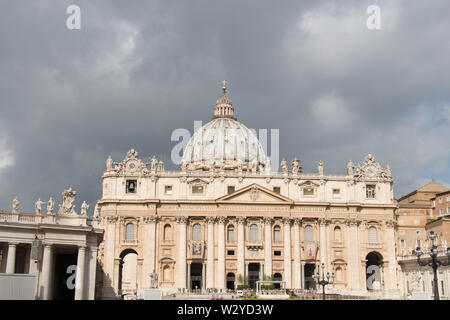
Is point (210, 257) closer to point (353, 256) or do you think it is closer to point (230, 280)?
point (230, 280)

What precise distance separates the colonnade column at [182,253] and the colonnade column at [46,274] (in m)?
32.2

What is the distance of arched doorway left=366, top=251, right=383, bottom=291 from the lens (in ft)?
283

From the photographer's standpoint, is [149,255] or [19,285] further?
[149,255]

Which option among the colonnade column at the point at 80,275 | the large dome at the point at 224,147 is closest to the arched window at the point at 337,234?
the large dome at the point at 224,147

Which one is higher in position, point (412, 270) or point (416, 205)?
point (416, 205)

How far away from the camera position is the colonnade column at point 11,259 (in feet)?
154

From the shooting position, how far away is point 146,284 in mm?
79875

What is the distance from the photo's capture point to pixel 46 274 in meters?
48.8

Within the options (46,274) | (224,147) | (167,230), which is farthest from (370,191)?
(46,274)

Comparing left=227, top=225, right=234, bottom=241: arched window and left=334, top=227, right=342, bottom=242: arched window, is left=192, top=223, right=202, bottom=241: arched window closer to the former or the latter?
left=227, top=225, right=234, bottom=241: arched window

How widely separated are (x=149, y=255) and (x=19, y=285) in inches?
1633
